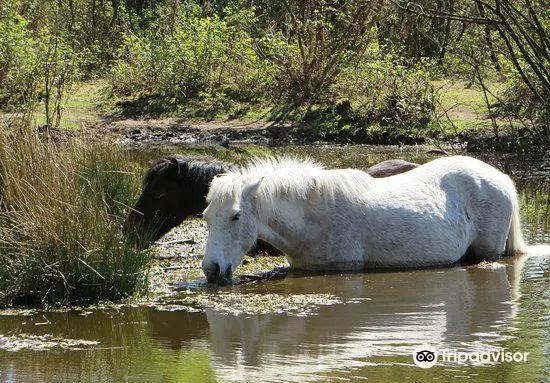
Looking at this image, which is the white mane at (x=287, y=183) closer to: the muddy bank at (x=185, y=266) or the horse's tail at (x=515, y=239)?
the muddy bank at (x=185, y=266)

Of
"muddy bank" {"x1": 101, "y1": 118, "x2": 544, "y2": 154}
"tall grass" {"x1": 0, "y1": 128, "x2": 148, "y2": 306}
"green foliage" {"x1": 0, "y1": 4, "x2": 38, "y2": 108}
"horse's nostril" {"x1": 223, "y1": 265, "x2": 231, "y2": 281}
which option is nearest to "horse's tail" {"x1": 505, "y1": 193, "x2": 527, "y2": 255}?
"horse's nostril" {"x1": 223, "y1": 265, "x2": 231, "y2": 281}

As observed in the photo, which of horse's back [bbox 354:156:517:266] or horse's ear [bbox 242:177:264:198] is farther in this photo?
horse's back [bbox 354:156:517:266]

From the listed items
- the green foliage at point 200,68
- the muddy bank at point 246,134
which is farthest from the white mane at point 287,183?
the green foliage at point 200,68

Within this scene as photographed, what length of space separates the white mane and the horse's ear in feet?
0.12

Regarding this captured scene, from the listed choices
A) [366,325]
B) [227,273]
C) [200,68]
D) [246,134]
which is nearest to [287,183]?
[227,273]

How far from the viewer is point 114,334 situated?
6.14 m

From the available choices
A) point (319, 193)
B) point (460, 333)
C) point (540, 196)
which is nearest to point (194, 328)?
point (460, 333)

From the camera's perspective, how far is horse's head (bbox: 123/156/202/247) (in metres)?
8.99

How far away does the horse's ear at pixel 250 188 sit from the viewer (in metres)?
7.78

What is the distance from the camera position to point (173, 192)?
29.7ft

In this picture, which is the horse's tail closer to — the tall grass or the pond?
the pond

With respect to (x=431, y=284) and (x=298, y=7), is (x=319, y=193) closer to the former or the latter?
(x=431, y=284)

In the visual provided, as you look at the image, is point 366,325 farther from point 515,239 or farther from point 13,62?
point 13,62

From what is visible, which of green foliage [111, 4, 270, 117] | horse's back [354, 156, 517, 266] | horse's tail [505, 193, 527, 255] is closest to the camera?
horse's back [354, 156, 517, 266]
